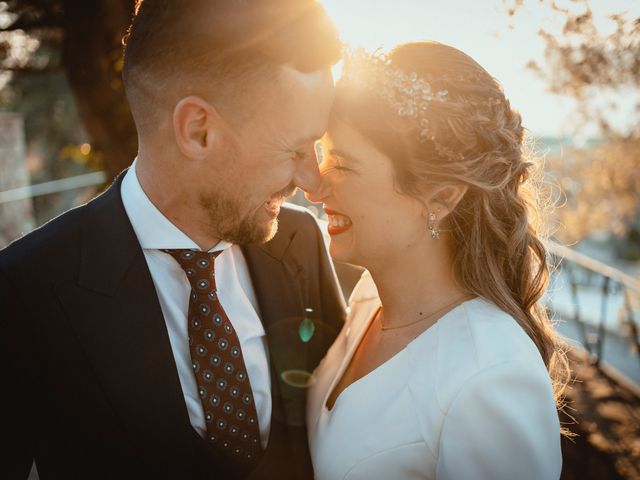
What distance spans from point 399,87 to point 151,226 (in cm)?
109

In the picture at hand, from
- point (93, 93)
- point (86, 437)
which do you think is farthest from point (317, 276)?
point (93, 93)

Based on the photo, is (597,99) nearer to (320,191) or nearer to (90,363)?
(320,191)

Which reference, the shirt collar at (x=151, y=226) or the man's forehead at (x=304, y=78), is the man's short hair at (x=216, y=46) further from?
the shirt collar at (x=151, y=226)

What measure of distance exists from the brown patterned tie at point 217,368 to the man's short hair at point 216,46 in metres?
0.63

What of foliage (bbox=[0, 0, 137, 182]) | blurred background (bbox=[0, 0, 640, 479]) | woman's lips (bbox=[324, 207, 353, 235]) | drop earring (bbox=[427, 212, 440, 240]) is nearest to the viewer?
blurred background (bbox=[0, 0, 640, 479])

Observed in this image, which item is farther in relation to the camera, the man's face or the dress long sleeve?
the man's face

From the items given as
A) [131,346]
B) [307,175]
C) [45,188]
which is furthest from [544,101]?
[45,188]

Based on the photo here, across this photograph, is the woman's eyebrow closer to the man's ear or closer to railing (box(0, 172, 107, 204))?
the man's ear

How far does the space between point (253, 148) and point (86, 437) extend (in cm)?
116

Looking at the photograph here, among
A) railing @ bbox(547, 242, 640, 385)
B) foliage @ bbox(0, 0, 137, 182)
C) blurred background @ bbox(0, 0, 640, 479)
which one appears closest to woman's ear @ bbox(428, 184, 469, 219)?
blurred background @ bbox(0, 0, 640, 479)

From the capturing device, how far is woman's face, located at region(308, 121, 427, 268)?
7.07 feet

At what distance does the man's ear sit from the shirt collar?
250 mm

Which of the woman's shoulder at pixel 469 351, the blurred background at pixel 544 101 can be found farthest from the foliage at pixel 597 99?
the woman's shoulder at pixel 469 351

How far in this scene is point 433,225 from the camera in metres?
2.25
